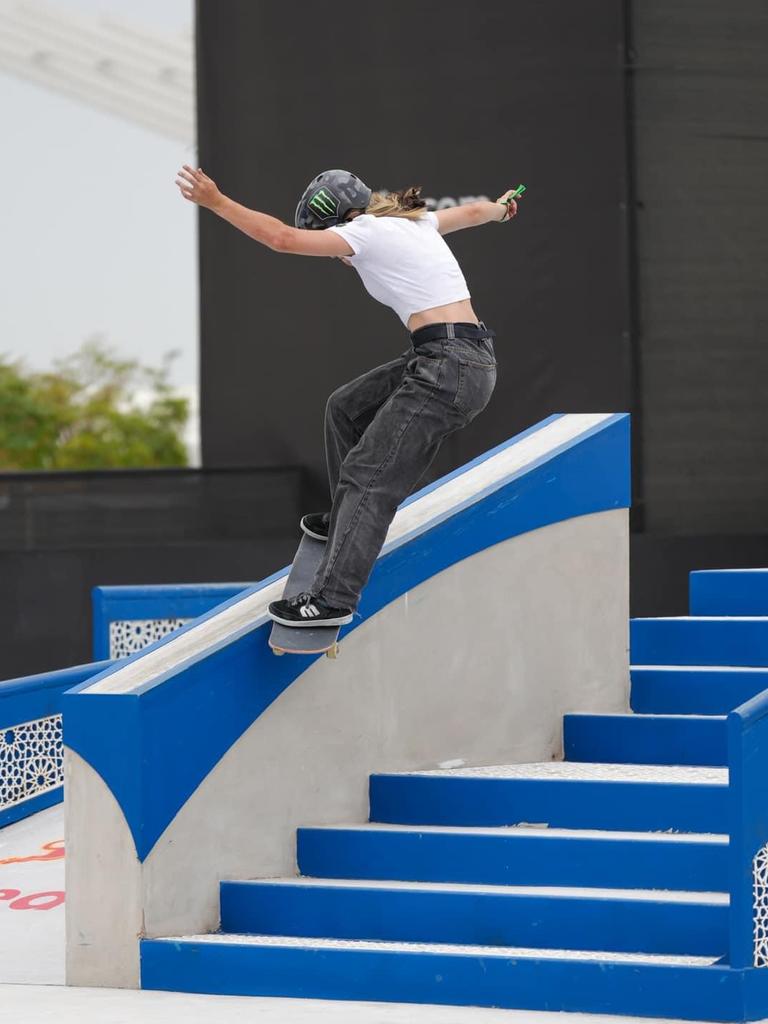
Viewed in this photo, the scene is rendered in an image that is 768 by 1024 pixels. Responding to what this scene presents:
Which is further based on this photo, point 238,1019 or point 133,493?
point 133,493

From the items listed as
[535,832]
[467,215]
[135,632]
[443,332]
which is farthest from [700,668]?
[135,632]

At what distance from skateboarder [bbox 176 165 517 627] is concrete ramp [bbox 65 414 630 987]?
33 centimetres

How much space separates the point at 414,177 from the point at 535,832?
21.7ft

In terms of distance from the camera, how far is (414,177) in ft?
36.7

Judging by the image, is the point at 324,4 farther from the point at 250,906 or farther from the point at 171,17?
the point at 171,17

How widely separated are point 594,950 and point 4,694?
3465 mm

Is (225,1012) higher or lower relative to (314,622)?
lower

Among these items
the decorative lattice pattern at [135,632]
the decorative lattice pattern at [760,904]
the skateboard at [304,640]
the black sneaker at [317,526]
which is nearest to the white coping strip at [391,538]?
the skateboard at [304,640]

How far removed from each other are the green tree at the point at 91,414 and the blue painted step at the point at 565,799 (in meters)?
26.7

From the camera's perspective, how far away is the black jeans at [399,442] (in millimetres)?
5383

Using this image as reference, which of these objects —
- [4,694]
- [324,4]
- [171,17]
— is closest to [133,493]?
[324,4]

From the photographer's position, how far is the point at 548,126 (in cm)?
1074

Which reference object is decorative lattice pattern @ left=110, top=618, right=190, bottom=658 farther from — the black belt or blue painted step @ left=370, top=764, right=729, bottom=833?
the black belt

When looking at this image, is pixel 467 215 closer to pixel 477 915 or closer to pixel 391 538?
pixel 391 538
